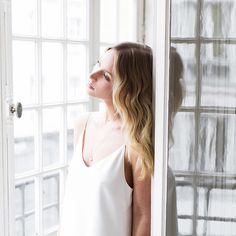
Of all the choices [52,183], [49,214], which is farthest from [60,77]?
[49,214]

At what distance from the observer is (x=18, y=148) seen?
5.87 ft

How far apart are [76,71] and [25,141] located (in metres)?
0.44

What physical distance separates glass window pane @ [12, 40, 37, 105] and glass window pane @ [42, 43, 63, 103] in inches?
3.3

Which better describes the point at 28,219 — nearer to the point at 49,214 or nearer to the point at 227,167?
the point at 49,214

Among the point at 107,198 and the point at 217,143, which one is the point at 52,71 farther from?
the point at 217,143

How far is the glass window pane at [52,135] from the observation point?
1876mm

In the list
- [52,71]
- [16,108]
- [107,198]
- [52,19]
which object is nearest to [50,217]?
[52,71]

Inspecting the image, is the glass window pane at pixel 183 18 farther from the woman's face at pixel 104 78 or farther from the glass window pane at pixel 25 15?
the glass window pane at pixel 25 15

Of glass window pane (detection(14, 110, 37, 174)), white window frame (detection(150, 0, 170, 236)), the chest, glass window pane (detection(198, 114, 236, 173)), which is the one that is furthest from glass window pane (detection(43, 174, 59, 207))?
glass window pane (detection(198, 114, 236, 173))

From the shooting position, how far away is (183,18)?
3.10 ft

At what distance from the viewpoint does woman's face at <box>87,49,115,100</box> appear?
3.65 feet

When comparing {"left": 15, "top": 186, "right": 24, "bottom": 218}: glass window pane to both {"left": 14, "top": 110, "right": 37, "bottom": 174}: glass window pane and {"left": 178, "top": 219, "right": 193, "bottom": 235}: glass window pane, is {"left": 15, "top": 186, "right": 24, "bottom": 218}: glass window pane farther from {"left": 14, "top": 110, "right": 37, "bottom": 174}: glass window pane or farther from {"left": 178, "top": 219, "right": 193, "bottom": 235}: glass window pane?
{"left": 178, "top": 219, "right": 193, "bottom": 235}: glass window pane

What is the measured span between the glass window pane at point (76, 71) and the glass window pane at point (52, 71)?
70 millimetres

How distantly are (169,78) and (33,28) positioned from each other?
0.92m
